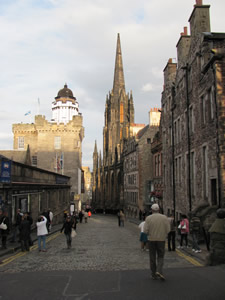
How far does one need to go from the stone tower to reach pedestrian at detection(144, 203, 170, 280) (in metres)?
87.2

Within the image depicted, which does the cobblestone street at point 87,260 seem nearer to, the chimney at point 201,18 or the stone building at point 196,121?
the stone building at point 196,121

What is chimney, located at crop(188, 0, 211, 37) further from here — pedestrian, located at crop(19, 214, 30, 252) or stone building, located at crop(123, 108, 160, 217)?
stone building, located at crop(123, 108, 160, 217)

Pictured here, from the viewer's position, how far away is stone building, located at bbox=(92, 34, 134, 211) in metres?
90.4

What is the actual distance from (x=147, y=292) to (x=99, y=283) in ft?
4.02

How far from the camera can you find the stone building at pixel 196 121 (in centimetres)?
1415

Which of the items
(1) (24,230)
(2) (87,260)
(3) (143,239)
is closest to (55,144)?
(1) (24,230)

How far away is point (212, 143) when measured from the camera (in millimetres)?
15156

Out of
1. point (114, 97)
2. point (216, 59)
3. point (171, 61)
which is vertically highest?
point (114, 97)

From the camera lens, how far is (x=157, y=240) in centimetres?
658

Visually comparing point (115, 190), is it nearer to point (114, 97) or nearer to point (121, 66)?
point (114, 97)

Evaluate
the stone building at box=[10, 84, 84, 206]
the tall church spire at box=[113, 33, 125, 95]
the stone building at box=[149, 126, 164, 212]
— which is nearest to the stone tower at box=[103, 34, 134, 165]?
the tall church spire at box=[113, 33, 125, 95]

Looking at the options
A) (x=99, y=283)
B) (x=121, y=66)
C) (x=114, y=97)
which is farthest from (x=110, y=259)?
(x=121, y=66)

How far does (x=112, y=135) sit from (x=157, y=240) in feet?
320

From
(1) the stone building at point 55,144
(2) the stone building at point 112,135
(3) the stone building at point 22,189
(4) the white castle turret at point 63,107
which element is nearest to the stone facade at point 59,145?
(1) the stone building at point 55,144
